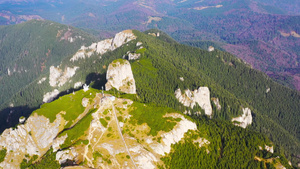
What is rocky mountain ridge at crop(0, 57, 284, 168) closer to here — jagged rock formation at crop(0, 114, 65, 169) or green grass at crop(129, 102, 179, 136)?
jagged rock formation at crop(0, 114, 65, 169)

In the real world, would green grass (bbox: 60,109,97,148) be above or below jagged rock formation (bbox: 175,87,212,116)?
above

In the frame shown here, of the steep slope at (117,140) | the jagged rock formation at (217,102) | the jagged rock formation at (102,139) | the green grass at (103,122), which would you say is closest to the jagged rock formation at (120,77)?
the steep slope at (117,140)

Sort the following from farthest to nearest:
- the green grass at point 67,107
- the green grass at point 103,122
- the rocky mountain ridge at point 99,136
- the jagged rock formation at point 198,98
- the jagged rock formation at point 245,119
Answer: the jagged rock formation at point 245,119 → the jagged rock formation at point 198,98 → the green grass at point 67,107 → the green grass at point 103,122 → the rocky mountain ridge at point 99,136

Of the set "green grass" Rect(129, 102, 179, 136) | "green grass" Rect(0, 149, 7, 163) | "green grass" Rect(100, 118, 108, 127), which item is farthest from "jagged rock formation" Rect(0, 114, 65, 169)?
"green grass" Rect(129, 102, 179, 136)

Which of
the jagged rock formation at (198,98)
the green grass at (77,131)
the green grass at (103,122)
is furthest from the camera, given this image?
the jagged rock formation at (198,98)

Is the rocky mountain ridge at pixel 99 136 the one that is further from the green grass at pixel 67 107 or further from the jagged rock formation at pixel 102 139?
the green grass at pixel 67 107

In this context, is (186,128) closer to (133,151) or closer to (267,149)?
(133,151)

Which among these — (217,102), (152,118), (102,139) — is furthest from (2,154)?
(217,102)
